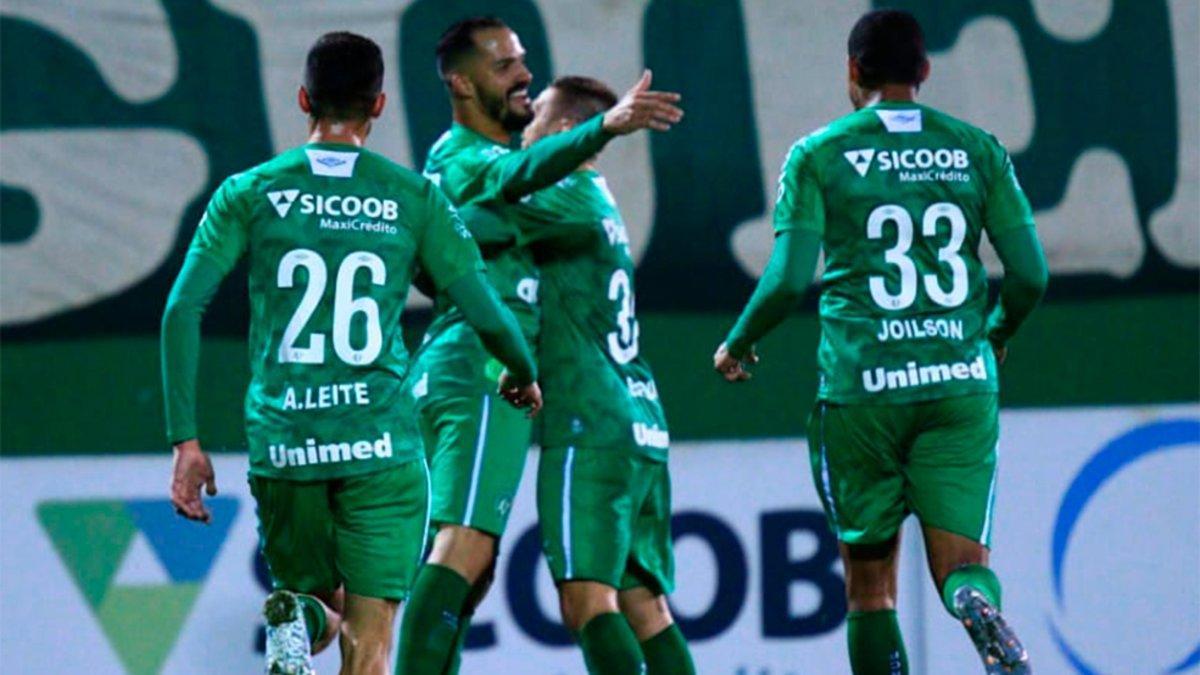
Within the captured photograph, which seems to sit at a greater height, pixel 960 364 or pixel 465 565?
pixel 960 364

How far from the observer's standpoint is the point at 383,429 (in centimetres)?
543

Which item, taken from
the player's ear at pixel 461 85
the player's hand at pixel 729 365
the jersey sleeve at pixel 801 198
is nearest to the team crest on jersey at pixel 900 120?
the jersey sleeve at pixel 801 198

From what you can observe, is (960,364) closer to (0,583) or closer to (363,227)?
(363,227)

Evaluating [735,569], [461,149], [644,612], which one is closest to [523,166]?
[461,149]

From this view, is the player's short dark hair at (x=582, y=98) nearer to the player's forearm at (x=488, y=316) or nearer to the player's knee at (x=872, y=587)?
the player's forearm at (x=488, y=316)

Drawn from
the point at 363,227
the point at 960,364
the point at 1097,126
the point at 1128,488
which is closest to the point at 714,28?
the point at 1097,126

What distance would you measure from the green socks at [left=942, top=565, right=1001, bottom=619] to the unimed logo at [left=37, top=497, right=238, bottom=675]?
323 cm

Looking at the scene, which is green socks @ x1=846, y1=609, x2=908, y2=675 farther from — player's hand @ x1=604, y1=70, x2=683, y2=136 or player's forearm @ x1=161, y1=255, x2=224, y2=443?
player's forearm @ x1=161, y1=255, x2=224, y2=443

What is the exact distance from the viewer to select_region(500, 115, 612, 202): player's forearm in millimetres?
6051

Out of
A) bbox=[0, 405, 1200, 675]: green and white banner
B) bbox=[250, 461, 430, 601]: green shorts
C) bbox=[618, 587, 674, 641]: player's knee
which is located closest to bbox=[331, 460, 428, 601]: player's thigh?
bbox=[250, 461, 430, 601]: green shorts

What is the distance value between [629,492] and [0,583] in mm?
2898

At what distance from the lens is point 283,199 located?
17.7 feet

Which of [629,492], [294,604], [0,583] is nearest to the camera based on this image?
[294,604]

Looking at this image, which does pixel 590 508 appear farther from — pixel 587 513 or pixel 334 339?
pixel 334 339
